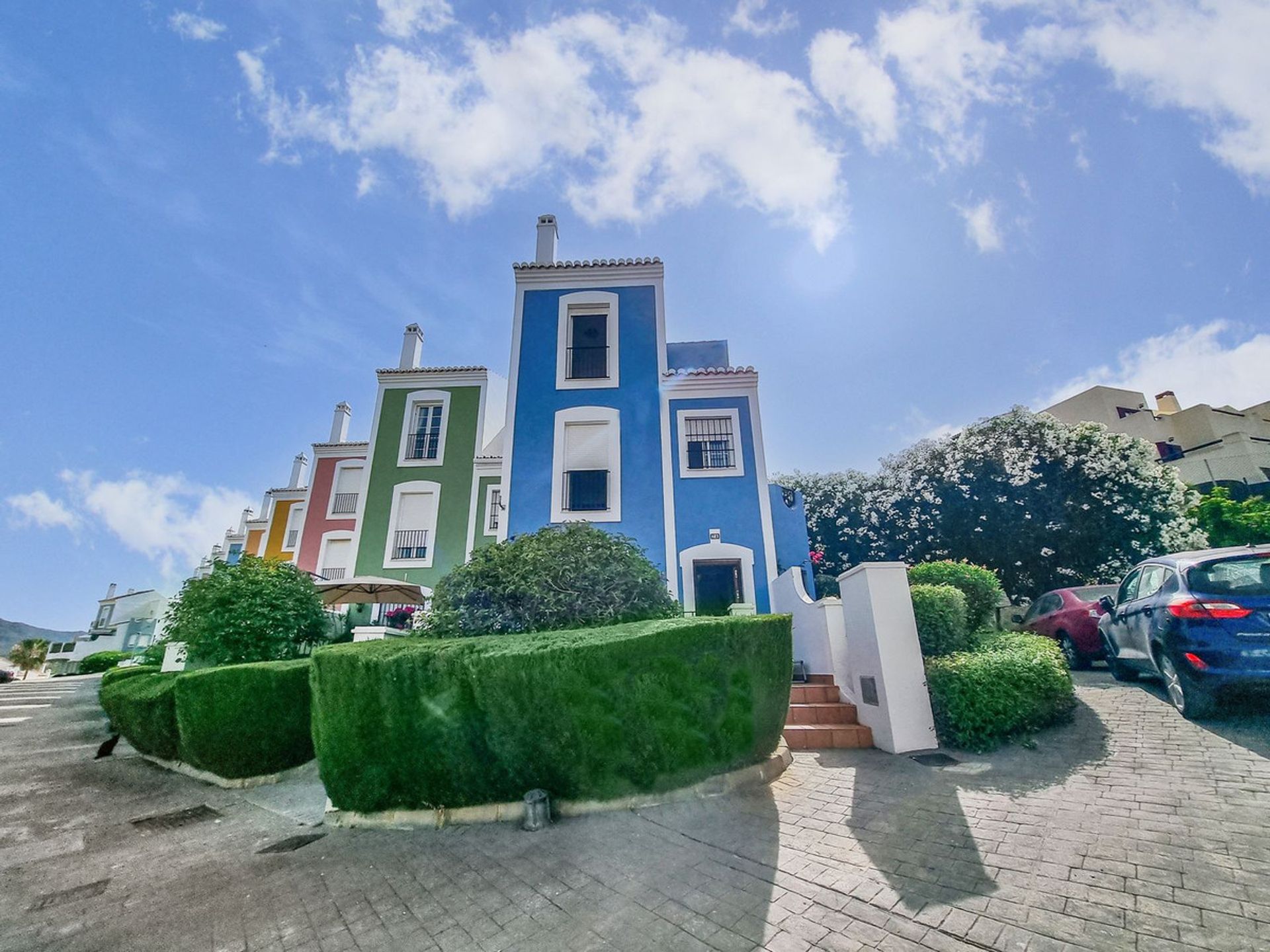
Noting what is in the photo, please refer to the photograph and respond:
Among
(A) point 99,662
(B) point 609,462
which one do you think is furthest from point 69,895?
(A) point 99,662

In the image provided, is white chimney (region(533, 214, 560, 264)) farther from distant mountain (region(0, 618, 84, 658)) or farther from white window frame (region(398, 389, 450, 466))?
distant mountain (region(0, 618, 84, 658))

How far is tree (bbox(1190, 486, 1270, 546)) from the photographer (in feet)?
65.3

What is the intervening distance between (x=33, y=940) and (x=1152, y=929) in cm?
661

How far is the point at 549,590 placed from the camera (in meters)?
6.46

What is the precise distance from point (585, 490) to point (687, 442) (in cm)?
270

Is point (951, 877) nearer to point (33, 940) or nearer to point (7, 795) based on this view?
point (33, 940)

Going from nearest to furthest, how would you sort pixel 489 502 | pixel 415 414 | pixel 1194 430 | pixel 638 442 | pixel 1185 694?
pixel 1185 694, pixel 638 442, pixel 489 502, pixel 415 414, pixel 1194 430

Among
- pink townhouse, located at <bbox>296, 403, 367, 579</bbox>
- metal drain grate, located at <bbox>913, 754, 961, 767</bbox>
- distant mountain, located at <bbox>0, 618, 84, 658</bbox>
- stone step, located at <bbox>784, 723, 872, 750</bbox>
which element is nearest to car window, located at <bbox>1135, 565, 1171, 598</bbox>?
metal drain grate, located at <bbox>913, 754, 961, 767</bbox>

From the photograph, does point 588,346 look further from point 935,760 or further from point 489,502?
point 935,760

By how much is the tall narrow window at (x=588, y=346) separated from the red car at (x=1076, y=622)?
1048 cm

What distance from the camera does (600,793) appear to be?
4.49 metres

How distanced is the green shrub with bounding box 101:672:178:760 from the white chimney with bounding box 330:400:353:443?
463 inches

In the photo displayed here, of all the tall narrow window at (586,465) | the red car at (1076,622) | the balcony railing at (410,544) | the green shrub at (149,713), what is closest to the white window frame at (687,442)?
the tall narrow window at (586,465)

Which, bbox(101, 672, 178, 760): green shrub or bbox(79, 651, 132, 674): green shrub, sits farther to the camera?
bbox(79, 651, 132, 674): green shrub
